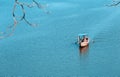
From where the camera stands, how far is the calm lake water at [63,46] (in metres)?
21.7

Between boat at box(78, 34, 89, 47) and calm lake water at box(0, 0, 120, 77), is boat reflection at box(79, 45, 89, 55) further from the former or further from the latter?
boat at box(78, 34, 89, 47)

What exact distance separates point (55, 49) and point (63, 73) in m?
4.04

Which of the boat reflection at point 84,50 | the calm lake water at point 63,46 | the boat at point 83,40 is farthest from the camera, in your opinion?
the boat at point 83,40

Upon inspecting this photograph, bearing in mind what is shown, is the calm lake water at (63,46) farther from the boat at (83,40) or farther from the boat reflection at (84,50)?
the boat at (83,40)

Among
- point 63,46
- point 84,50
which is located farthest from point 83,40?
point 63,46

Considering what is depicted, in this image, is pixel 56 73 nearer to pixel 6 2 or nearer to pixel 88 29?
pixel 88 29

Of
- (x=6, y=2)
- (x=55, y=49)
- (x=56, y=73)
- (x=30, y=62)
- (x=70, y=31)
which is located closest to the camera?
(x=56, y=73)

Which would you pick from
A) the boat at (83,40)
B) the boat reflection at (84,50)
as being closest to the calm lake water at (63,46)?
the boat reflection at (84,50)

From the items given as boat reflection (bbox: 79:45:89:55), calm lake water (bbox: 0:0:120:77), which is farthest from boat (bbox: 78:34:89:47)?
calm lake water (bbox: 0:0:120:77)

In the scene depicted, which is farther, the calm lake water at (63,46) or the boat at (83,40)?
the boat at (83,40)

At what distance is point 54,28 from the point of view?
28875 millimetres

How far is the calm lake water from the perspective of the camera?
71.2 ft

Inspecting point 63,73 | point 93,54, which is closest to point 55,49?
point 93,54

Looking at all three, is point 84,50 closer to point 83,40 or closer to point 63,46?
point 83,40
